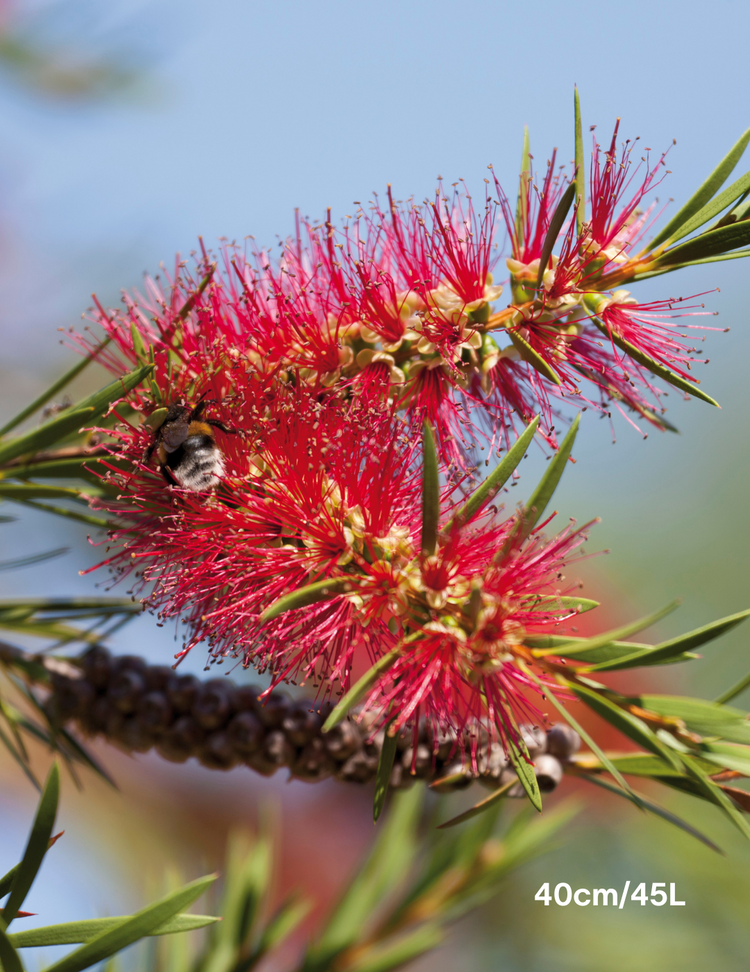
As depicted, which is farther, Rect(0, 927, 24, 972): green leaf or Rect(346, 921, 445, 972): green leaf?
Rect(346, 921, 445, 972): green leaf

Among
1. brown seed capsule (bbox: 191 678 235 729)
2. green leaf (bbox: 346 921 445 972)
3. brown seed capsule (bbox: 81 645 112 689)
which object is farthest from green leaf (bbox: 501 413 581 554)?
green leaf (bbox: 346 921 445 972)

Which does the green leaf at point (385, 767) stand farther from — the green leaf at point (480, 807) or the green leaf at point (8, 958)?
the green leaf at point (8, 958)

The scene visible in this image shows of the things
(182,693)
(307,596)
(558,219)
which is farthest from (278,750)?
(558,219)

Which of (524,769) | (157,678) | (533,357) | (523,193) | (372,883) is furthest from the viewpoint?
(372,883)

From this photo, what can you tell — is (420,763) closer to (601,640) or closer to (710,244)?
(601,640)

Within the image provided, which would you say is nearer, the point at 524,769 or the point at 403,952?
the point at 524,769

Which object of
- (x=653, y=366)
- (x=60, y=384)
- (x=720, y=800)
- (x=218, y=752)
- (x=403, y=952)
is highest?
(x=60, y=384)

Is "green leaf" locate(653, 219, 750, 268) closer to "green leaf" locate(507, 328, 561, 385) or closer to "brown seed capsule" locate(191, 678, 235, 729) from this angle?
"green leaf" locate(507, 328, 561, 385)

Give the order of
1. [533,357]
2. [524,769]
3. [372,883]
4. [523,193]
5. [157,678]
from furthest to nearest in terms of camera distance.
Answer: [372,883], [157,678], [523,193], [533,357], [524,769]
